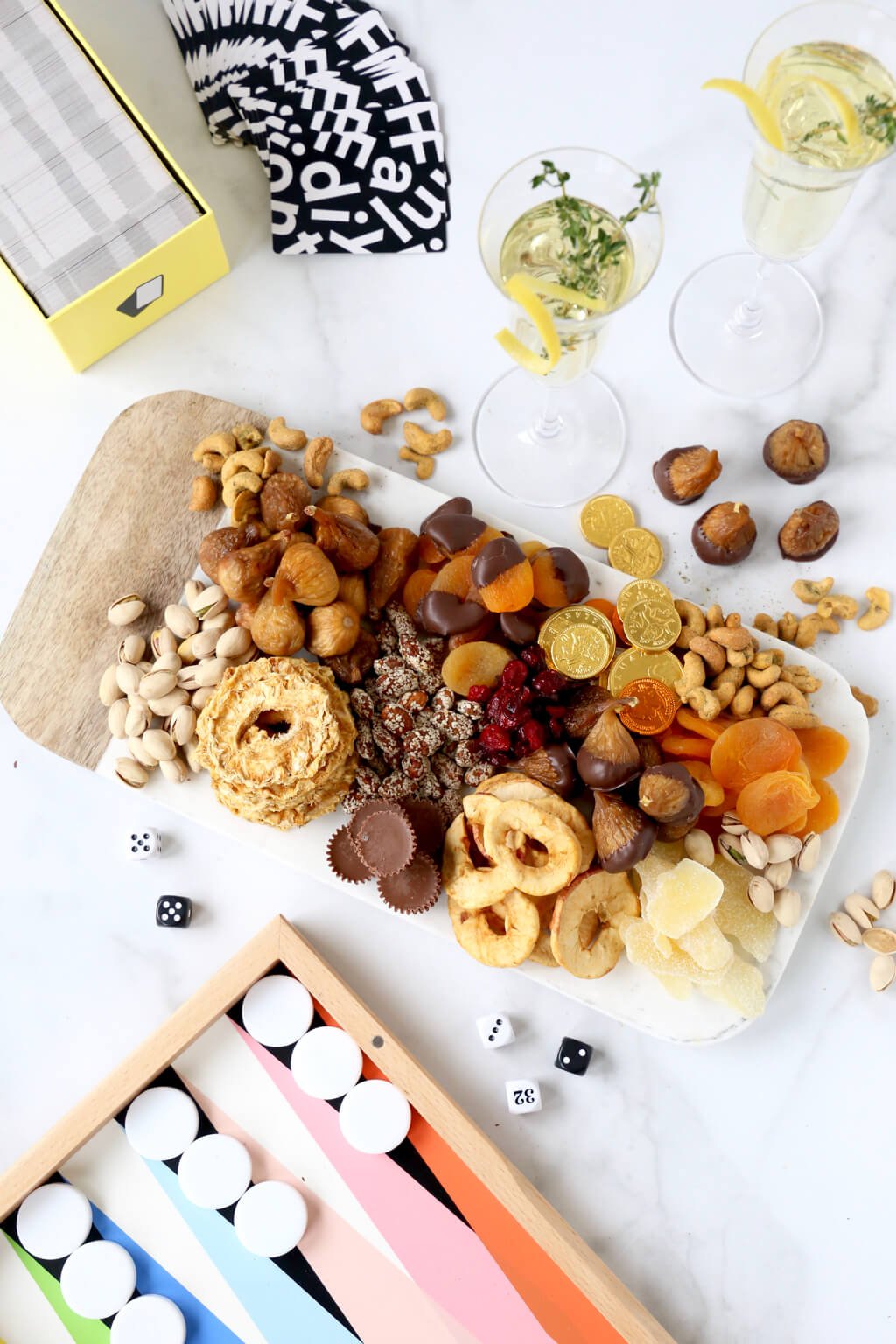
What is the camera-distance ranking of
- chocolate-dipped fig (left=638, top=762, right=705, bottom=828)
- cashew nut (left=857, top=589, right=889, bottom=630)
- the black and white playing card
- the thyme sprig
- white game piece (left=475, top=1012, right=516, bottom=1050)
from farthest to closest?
the black and white playing card, cashew nut (left=857, top=589, right=889, bottom=630), white game piece (left=475, top=1012, right=516, bottom=1050), chocolate-dipped fig (left=638, top=762, right=705, bottom=828), the thyme sprig

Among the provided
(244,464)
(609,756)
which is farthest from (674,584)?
(244,464)

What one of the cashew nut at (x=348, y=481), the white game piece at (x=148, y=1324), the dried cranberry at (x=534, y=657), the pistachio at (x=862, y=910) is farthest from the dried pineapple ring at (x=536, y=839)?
the white game piece at (x=148, y=1324)

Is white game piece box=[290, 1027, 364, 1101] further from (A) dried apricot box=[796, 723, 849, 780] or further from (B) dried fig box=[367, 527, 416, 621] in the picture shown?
(A) dried apricot box=[796, 723, 849, 780]

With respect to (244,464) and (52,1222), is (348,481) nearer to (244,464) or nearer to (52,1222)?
(244,464)

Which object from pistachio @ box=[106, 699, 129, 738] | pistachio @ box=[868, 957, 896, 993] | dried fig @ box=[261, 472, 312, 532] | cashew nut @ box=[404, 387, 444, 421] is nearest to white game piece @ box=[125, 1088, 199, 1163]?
pistachio @ box=[106, 699, 129, 738]

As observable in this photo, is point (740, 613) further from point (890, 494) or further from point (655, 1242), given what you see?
point (655, 1242)

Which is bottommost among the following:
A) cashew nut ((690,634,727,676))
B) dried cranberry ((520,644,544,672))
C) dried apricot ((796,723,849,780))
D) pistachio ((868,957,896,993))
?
pistachio ((868,957,896,993))
